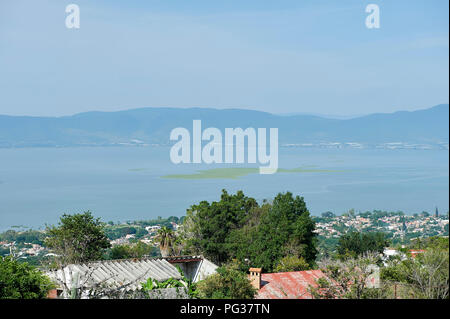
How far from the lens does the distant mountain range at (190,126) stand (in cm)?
3316

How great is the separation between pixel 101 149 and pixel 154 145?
364 cm

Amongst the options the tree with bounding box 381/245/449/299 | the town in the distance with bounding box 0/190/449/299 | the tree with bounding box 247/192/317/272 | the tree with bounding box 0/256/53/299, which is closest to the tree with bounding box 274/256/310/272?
the town in the distance with bounding box 0/190/449/299

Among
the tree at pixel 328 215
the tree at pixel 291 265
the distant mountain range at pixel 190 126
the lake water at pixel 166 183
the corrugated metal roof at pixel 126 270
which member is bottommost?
the tree at pixel 291 265

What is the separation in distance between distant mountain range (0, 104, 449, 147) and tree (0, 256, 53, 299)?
22.2 m

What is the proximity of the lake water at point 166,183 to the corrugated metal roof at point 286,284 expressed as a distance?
71.5ft

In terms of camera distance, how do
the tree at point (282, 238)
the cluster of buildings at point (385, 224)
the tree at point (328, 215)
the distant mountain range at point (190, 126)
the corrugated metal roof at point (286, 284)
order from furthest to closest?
the tree at point (328, 215) < the distant mountain range at point (190, 126) < the cluster of buildings at point (385, 224) < the tree at point (282, 238) < the corrugated metal roof at point (286, 284)

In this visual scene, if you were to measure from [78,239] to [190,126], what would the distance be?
28.3m

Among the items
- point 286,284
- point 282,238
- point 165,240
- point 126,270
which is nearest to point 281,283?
point 286,284

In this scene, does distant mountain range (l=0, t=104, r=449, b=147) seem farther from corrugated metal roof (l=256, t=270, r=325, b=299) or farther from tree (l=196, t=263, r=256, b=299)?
tree (l=196, t=263, r=256, b=299)

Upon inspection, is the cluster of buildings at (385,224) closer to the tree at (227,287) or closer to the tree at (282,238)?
the tree at (282,238)

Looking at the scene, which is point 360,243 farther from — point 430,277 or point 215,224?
point 430,277

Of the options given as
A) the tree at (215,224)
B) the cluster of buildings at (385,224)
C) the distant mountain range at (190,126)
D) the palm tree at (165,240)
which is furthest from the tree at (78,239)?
the distant mountain range at (190,126)

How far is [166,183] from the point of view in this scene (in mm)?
50688

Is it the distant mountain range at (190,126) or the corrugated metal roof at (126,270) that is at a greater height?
the distant mountain range at (190,126)
